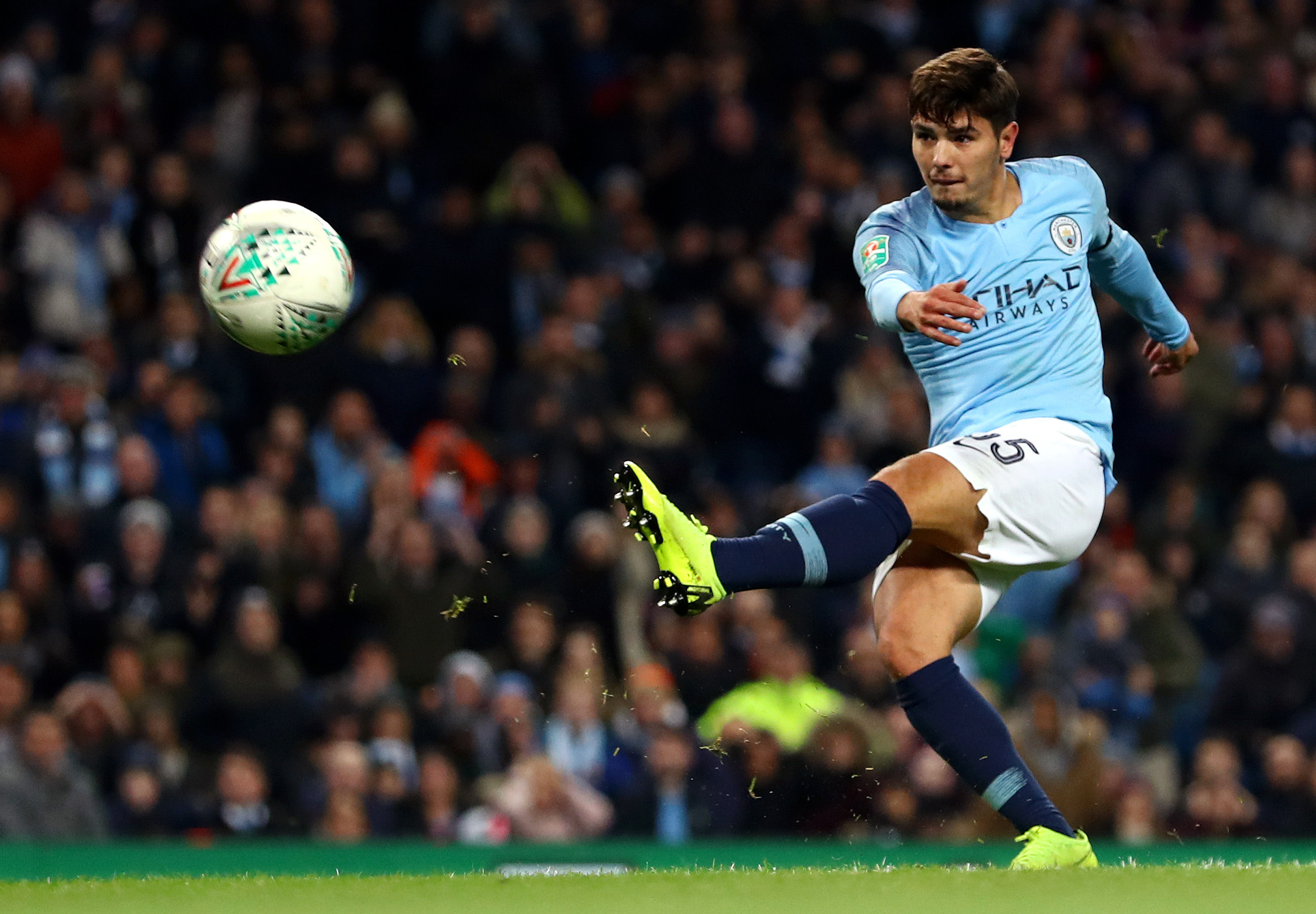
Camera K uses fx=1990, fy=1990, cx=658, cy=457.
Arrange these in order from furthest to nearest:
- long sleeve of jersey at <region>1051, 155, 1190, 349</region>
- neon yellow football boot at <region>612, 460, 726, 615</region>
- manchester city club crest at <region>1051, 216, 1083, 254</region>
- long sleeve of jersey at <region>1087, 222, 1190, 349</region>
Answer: long sleeve of jersey at <region>1087, 222, 1190, 349</region> < long sleeve of jersey at <region>1051, 155, 1190, 349</region> < manchester city club crest at <region>1051, 216, 1083, 254</region> < neon yellow football boot at <region>612, 460, 726, 615</region>

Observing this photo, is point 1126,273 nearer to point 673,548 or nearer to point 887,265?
point 887,265

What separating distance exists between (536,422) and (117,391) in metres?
2.27

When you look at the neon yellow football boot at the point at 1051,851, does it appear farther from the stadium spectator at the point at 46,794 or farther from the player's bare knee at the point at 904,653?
the stadium spectator at the point at 46,794

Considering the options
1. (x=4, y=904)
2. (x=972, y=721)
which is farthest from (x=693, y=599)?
(x=4, y=904)

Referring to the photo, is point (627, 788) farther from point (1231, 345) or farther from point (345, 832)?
point (1231, 345)

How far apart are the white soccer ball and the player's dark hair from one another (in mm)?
1919

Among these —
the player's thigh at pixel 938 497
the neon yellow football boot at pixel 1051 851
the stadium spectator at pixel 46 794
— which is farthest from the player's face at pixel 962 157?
the stadium spectator at pixel 46 794

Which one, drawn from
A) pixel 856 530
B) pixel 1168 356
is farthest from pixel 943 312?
pixel 1168 356

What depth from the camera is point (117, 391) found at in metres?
10.7

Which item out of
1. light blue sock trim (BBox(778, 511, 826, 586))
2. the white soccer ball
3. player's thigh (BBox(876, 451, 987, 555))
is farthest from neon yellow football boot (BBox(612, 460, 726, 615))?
the white soccer ball

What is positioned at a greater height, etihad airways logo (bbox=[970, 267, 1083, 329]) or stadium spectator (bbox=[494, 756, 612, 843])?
etihad airways logo (bbox=[970, 267, 1083, 329])

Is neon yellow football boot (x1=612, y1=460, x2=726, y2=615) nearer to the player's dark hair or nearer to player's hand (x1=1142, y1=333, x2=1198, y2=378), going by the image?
the player's dark hair

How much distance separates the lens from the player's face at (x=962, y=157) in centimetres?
555

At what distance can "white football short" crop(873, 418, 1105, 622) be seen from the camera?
17.6 ft
